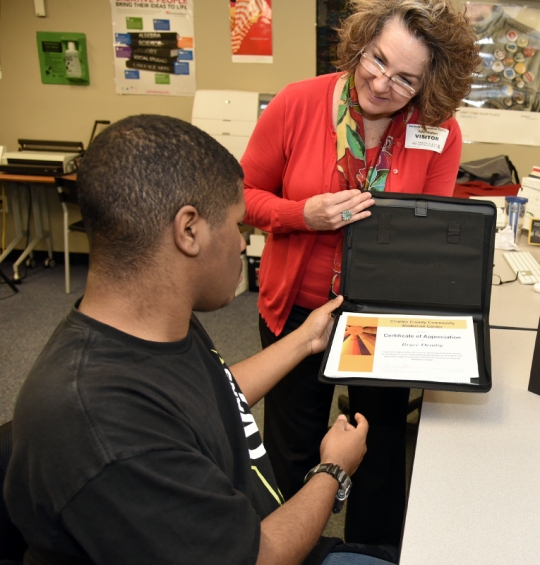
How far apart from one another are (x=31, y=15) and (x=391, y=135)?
11.1 ft

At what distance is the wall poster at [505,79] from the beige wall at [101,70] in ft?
0.39

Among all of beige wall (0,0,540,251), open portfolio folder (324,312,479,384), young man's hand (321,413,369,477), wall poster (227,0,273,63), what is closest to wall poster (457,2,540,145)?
beige wall (0,0,540,251)

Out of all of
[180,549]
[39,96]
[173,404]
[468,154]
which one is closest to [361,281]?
[173,404]

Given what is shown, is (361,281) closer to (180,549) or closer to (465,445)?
(465,445)

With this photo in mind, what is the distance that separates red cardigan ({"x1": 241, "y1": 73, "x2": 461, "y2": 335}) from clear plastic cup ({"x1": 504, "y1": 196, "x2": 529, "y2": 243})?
3.54 feet

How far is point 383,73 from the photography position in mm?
1244

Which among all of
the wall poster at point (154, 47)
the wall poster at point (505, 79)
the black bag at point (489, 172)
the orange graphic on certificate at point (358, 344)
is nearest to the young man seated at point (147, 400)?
the orange graphic on certificate at point (358, 344)

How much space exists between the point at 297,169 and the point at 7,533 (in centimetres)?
98

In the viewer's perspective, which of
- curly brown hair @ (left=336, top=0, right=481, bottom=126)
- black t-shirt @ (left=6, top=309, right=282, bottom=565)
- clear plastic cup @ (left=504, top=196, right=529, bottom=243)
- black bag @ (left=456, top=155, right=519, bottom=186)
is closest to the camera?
black t-shirt @ (left=6, top=309, right=282, bottom=565)

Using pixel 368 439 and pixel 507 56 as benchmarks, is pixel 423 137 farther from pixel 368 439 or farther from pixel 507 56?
pixel 507 56

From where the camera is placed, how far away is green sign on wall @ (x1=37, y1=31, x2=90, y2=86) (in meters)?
3.72

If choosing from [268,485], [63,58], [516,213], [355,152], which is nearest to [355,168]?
[355,152]

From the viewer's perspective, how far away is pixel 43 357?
2.17ft

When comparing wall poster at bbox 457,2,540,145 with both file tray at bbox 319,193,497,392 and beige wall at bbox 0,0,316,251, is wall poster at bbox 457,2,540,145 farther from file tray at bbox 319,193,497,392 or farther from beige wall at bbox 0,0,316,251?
file tray at bbox 319,193,497,392
